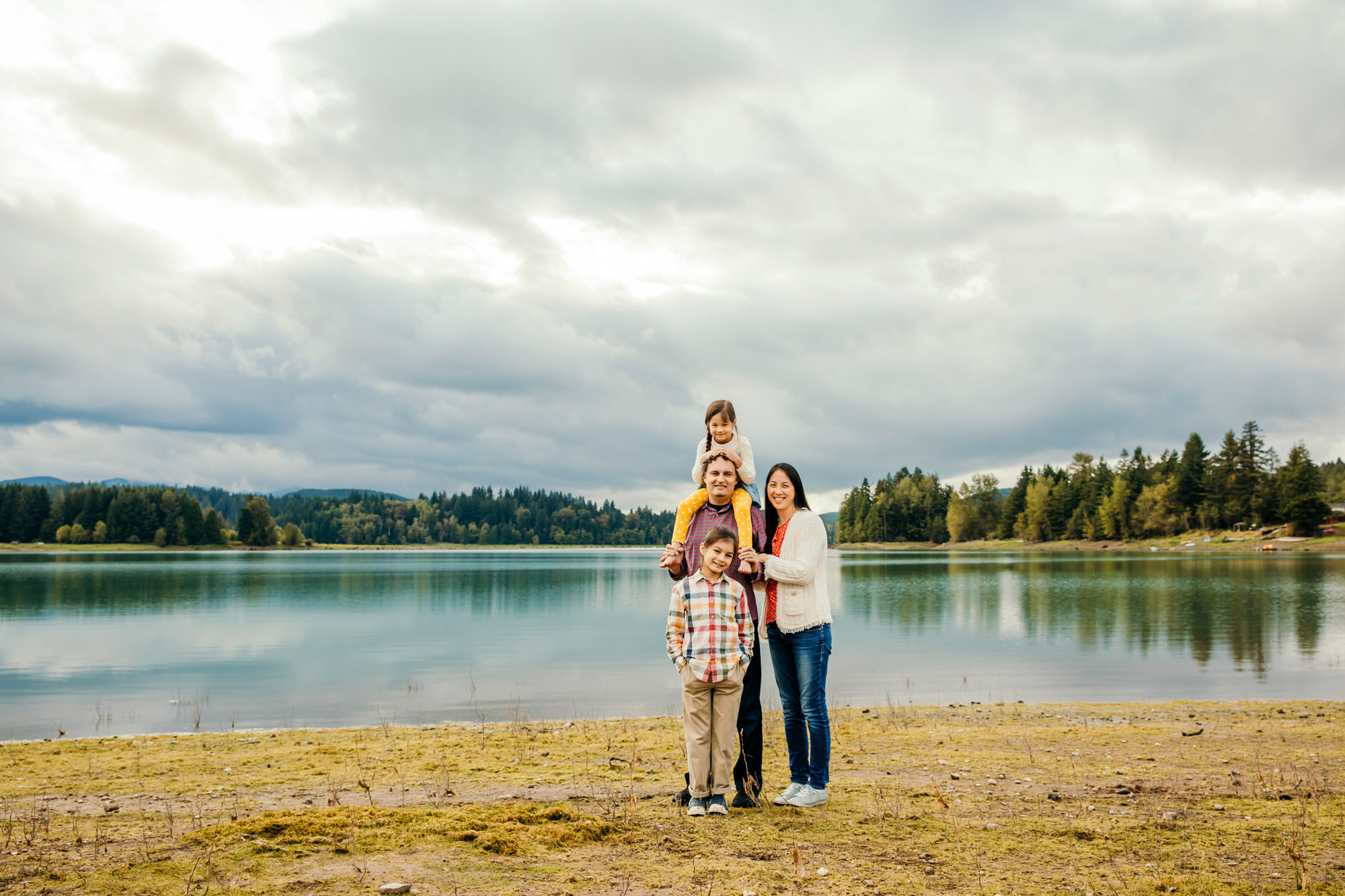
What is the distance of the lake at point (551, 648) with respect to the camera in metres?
16.7

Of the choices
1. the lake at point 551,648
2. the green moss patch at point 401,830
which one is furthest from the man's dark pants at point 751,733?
the lake at point 551,648

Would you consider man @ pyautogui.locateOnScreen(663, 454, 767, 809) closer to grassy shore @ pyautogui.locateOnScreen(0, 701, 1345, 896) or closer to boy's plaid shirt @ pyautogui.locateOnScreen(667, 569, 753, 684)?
boy's plaid shirt @ pyautogui.locateOnScreen(667, 569, 753, 684)

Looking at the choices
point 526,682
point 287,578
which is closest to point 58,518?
point 287,578

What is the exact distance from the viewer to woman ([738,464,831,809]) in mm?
6566

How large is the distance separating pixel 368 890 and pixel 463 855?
2.59 feet

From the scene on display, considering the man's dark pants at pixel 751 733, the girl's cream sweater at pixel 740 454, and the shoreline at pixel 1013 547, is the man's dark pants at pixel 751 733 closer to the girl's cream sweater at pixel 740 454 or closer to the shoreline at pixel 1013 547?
the girl's cream sweater at pixel 740 454

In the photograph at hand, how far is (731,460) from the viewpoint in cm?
670

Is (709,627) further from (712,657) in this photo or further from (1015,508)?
(1015,508)

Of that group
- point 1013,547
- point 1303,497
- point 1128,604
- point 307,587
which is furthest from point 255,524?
point 1303,497

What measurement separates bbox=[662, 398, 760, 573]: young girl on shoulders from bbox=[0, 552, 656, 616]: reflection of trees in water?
32703mm

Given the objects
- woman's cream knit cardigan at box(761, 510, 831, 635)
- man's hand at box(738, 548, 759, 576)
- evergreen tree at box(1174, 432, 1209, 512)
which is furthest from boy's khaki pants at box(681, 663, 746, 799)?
evergreen tree at box(1174, 432, 1209, 512)

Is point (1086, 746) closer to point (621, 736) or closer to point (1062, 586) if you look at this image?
point (621, 736)

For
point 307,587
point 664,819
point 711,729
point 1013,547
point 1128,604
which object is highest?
point 711,729

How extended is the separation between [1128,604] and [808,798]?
3484 centimetres
